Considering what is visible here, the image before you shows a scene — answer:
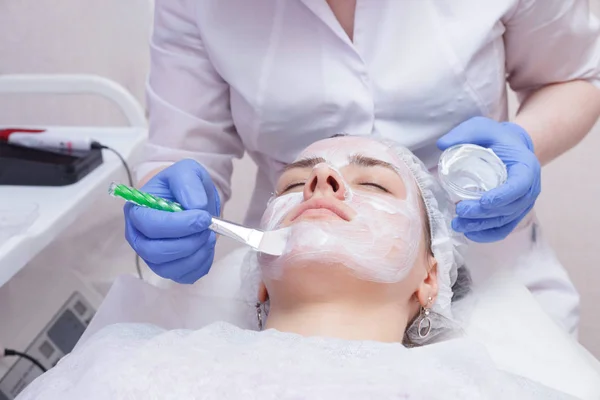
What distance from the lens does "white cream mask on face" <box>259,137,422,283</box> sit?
0.94 meters

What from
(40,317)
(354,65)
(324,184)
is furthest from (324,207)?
(40,317)

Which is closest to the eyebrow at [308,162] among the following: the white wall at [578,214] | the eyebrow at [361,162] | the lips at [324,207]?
the eyebrow at [361,162]

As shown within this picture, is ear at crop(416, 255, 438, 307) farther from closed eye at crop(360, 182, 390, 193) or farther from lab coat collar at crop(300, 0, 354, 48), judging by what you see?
lab coat collar at crop(300, 0, 354, 48)

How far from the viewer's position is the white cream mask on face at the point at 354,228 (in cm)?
94

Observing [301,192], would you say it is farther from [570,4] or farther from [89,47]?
[89,47]

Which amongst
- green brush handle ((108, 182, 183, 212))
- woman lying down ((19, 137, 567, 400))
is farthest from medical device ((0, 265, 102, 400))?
green brush handle ((108, 182, 183, 212))

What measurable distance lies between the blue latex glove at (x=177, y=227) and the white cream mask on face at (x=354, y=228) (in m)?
0.11

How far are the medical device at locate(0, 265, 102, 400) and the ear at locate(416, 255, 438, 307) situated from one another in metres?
0.86

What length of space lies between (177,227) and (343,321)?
28 cm

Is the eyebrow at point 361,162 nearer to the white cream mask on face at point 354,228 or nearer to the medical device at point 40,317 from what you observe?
the white cream mask on face at point 354,228

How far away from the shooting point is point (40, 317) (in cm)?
150

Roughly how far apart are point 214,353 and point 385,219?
34 cm

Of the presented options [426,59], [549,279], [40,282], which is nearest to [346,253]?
[426,59]

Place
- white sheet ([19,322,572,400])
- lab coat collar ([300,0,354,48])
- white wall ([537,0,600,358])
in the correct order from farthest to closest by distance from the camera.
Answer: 1. white wall ([537,0,600,358])
2. lab coat collar ([300,0,354,48])
3. white sheet ([19,322,572,400])
